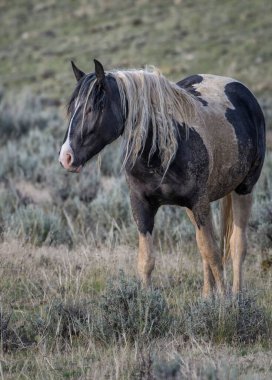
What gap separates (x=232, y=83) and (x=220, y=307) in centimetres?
249

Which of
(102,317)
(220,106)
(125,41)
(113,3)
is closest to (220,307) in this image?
(102,317)

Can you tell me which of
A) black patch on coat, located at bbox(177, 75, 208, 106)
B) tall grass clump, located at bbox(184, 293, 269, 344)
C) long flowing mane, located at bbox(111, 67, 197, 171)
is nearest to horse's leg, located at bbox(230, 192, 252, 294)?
black patch on coat, located at bbox(177, 75, 208, 106)

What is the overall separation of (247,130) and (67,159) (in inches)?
83.5

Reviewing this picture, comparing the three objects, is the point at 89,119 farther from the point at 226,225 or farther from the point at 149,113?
the point at 226,225

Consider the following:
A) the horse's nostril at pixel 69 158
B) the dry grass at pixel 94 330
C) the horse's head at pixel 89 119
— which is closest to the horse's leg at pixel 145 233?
the dry grass at pixel 94 330

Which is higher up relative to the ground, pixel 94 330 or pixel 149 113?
pixel 149 113

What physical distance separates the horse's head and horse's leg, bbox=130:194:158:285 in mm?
778

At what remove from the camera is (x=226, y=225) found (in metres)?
7.27

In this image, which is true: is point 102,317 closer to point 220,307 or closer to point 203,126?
point 220,307

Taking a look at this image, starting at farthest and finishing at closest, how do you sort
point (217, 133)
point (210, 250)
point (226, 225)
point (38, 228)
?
point (38, 228)
point (226, 225)
point (217, 133)
point (210, 250)

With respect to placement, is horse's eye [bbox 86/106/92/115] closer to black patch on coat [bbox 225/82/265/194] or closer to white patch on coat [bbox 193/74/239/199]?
white patch on coat [bbox 193/74/239/199]

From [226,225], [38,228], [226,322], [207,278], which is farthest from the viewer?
[38,228]

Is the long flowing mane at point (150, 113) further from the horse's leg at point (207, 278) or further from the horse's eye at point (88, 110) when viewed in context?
the horse's leg at point (207, 278)

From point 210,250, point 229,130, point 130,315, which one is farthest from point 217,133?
point 130,315
